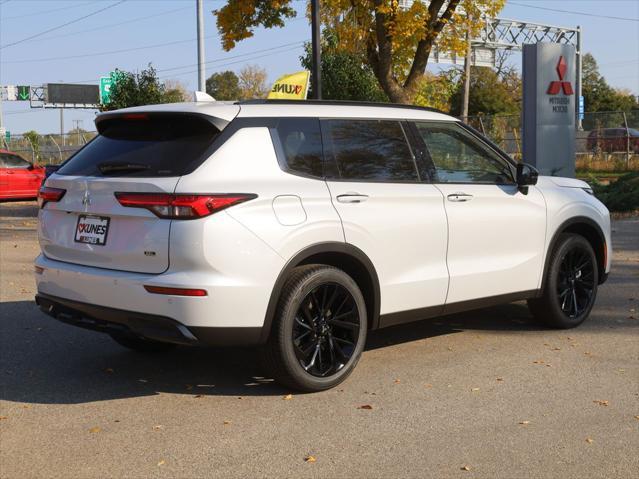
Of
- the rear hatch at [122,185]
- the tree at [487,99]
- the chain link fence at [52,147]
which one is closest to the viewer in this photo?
the rear hatch at [122,185]

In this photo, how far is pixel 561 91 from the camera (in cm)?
1683

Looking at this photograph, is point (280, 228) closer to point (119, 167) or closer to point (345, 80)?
point (119, 167)

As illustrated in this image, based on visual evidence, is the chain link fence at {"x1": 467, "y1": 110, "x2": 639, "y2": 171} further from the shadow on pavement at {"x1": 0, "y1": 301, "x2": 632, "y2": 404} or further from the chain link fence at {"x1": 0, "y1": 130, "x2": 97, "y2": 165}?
the shadow on pavement at {"x1": 0, "y1": 301, "x2": 632, "y2": 404}

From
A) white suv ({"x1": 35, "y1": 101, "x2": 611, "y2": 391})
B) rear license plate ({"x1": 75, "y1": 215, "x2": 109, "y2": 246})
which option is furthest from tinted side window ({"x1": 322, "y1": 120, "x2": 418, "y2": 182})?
rear license plate ({"x1": 75, "y1": 215, "x2": 109, "y2": 246})

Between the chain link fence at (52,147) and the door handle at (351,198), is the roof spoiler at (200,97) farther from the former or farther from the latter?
the chain link fence at (52,147)

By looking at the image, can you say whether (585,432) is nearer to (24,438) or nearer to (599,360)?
(599,360)

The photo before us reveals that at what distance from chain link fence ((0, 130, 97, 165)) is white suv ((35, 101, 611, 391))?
41.0m

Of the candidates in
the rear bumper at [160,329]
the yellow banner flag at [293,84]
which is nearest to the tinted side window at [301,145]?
the rear bumper at [160,329]

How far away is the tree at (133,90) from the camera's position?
71.2 feet

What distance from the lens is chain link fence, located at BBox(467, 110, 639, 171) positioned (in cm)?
3028

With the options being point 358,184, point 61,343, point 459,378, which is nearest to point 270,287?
point 358,184

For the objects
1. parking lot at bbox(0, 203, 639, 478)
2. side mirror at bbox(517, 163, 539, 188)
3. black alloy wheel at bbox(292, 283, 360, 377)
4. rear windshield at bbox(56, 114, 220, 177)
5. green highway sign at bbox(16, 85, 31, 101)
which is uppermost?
green highway sign at bbox(16, 85, 31, 101)

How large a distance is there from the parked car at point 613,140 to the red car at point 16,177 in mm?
19941

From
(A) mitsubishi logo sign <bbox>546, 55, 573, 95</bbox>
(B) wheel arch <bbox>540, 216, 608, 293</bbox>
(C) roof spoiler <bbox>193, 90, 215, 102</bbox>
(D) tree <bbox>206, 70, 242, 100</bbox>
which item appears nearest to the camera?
(C) roof spoiler <bbox>193, 90, 215, 102</bbox>
